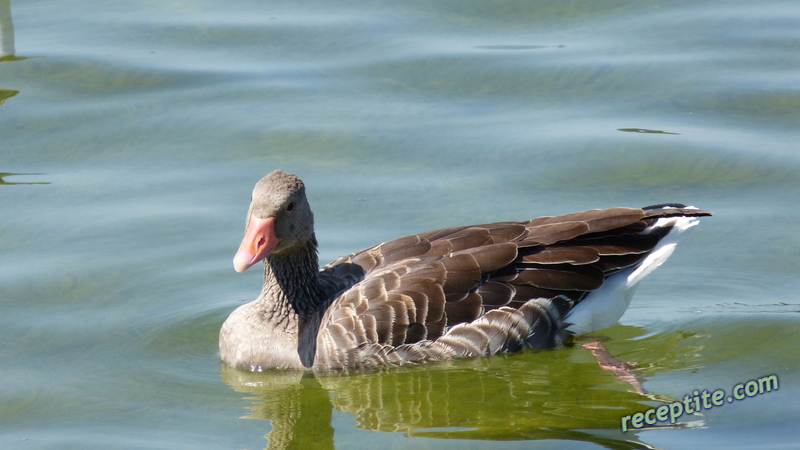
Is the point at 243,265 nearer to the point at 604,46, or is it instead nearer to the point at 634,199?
the point at 634,199

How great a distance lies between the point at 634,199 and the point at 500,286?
2.96m

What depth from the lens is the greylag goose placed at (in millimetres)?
8570

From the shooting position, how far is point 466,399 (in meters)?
8.34

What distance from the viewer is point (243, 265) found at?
27.0 feet

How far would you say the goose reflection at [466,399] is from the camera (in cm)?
786

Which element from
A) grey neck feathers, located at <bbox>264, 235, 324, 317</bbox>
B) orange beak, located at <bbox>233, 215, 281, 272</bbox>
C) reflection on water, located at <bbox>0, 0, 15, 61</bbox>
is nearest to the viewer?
orange beak, located at <bbox>233, 215, 281, 272</bbox>

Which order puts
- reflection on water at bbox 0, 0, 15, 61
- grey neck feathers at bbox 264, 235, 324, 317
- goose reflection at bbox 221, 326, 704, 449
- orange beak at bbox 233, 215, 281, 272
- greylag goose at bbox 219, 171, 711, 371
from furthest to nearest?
reflection on water at bbox 0, 0, 15, 61 < grey neck feathers at bbox 264, 235, 324, 317 < greylag goose at bbox 219, 171, 711, 371 < orange beak at bbox 233, 215, 281, 272 < goose reflection at bbox 221, 326, 704, 449

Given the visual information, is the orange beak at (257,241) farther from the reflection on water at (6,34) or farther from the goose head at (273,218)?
the reflection on water at (6,34)

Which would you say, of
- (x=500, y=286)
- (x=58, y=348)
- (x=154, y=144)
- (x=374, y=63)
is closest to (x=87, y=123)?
(x=154, y=144)

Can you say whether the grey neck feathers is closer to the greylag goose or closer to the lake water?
the greylag goose

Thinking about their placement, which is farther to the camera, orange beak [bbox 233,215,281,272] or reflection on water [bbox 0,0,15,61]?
reflection on water [bbox 0,0,15,61]

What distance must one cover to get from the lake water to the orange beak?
100 centimetres

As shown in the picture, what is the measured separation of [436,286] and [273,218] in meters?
1.27

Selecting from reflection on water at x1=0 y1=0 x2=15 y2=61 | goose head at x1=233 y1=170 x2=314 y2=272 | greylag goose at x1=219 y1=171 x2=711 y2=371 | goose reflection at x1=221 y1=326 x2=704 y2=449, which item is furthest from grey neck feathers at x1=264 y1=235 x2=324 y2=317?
reflection on water at x1=0 y1=0 x2=15 y2=61
